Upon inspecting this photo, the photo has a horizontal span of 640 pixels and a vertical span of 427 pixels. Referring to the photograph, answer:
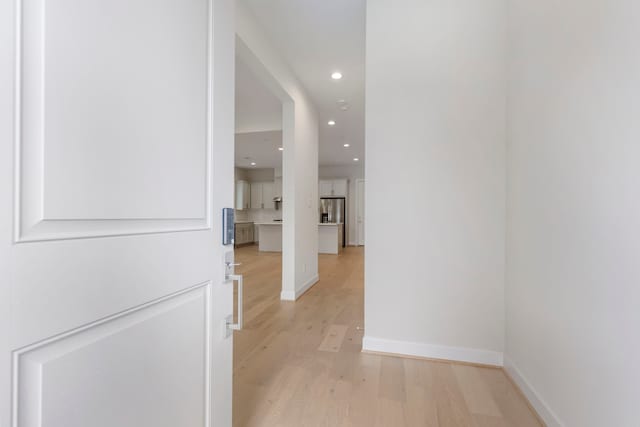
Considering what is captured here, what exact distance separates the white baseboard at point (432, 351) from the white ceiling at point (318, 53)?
277cm

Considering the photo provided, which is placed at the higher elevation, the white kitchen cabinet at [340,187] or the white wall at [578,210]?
the white kitchen cabinet at [340,187]

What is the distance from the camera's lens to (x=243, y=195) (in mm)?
9891

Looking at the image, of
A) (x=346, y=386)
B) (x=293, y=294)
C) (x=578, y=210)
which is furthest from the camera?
(x=293, y=294)

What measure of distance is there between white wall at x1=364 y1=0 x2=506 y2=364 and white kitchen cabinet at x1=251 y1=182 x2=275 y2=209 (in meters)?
8.27

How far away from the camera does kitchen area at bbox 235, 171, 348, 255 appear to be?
951 cm

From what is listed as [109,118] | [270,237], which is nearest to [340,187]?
[270,237]

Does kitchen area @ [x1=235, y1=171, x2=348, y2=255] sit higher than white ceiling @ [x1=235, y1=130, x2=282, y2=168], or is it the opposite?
white ceiling @ [x1=235, y1=130, x2=282, y2=168]

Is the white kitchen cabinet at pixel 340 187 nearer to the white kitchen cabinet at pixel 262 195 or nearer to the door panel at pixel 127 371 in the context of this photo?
the white kitchen cabinet at pixel 262 195

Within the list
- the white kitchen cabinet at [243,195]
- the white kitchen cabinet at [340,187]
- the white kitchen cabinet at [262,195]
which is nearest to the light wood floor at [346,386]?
the white kitchen cabinet at [340,187]

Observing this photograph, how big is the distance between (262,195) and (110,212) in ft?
32.3

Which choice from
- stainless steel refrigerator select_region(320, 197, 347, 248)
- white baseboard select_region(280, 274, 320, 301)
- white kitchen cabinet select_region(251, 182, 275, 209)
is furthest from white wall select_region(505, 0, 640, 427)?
white kitchen cabinet select_region(251, 182, 275, 209)

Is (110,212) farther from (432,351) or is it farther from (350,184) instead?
(350,184)

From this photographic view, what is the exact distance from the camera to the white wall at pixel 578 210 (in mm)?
987

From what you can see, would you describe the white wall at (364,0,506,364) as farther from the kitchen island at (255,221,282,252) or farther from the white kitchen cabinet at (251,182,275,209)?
the white kitchen cabinet at (251,182,275,209)
